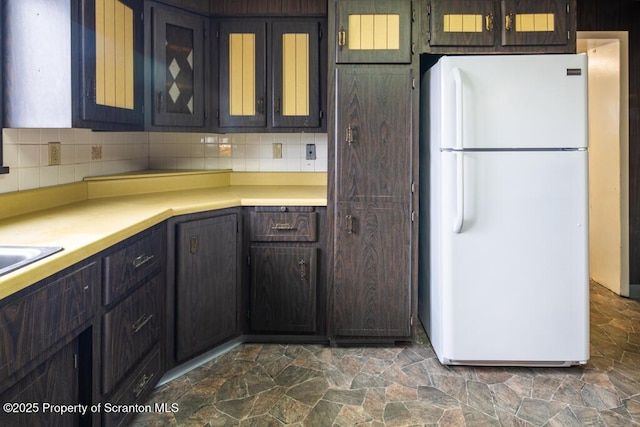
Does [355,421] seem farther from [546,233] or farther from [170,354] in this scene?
[546,233]

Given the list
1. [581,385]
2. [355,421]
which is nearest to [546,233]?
[581,385]

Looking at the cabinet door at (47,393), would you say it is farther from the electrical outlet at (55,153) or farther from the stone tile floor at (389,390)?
the electrical outlet at (55,153)

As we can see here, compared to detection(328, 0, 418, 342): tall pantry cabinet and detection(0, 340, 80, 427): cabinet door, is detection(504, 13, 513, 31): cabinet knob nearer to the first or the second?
detection(328, 0, 418, 342): tall pantry cabinet

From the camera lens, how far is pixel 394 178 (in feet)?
8.48

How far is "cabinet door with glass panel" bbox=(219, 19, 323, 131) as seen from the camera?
289cm

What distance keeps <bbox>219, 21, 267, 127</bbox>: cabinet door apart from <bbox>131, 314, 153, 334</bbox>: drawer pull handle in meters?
1.37

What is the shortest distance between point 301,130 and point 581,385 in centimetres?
201

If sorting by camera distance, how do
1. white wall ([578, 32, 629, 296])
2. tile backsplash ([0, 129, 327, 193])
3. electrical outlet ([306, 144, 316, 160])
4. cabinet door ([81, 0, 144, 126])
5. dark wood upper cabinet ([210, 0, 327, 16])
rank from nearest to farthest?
cabinet door ([81, 0, 144, 126])
tile backsplash ([0, 129, 327, 193])
dark wood upper cabinet ([210, 0, 327, 16])
electrical outlet ([306, 144, 316, 160])
white wall ([578, 32, 629, 296])

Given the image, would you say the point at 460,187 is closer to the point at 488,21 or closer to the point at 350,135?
the point at 350,135

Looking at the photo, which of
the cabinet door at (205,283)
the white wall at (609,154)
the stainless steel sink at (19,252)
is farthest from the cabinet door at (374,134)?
the white wall at (609,154)

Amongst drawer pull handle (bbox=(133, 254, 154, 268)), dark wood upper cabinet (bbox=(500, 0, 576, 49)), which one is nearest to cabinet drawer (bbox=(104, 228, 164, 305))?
drawer pull handle (bbox=(133, 254, 154, 268))

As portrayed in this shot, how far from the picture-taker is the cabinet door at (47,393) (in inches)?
46.7

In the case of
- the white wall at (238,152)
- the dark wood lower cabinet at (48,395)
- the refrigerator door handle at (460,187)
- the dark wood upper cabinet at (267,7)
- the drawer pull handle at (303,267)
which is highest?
the dark wood upper cabinet at (267,7)

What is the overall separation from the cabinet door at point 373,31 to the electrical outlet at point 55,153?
1460 millimetres
